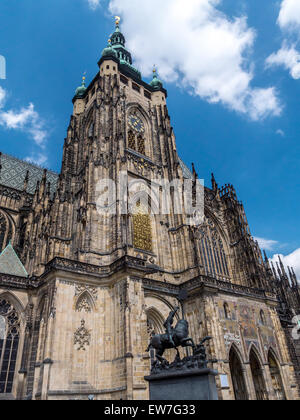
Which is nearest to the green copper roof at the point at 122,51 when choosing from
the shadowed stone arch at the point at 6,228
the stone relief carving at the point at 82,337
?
the shadowed stone arch at the point at 6,228

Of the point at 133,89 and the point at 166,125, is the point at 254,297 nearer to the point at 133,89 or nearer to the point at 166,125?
the point at 166,125

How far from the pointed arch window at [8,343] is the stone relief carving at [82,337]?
16.2 feet

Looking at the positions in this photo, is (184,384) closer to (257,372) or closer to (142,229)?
(142,229)

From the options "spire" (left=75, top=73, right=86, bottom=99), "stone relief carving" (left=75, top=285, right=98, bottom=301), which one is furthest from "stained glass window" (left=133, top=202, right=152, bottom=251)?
"spire" (left=75, top=73, right=86, bottom=99)

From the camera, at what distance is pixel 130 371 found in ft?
52.6

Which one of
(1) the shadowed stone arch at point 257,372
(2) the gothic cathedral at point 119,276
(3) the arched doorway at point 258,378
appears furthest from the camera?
(1) the shadowed stone arch at point 257,372

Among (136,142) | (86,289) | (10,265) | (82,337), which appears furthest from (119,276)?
(136,142)

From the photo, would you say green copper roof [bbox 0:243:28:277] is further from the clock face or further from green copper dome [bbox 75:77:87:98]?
green copper dome [bbox 75:77:87:98]

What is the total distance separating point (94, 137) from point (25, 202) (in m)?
11.4

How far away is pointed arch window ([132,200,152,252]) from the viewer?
2395cm

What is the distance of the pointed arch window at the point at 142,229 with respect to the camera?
24.0 metres

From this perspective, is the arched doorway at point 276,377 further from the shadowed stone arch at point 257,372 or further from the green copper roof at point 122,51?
the green copper roof at point 122,51

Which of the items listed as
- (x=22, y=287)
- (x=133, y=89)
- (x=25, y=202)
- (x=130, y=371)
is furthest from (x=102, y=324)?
(x=133, y=89)

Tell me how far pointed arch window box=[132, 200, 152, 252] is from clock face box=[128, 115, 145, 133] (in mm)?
9293
